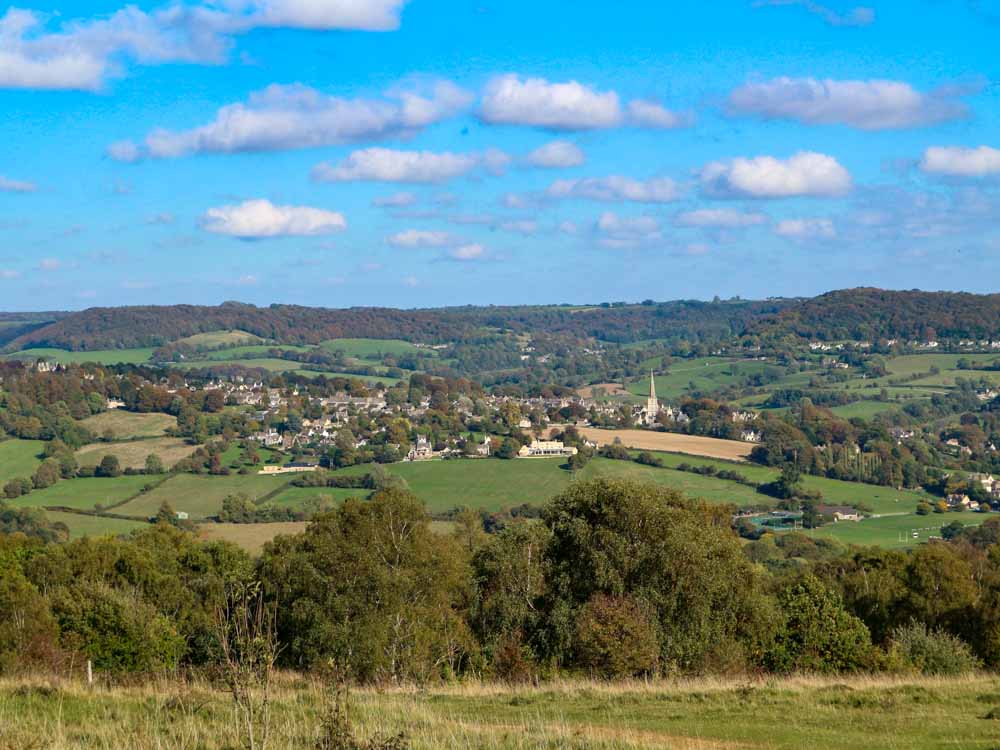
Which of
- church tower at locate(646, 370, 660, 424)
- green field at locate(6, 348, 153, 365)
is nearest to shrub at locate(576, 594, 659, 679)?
church tower at locate(646, 370, 660, 424)

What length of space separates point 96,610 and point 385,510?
691 cm

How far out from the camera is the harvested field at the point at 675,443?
301 feet

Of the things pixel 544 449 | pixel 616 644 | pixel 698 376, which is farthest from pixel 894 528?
pixel 698 376

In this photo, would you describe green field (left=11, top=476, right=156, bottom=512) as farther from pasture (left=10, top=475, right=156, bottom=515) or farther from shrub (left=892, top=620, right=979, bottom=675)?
shrub (left=892, top=620, right=979, bottom=675)

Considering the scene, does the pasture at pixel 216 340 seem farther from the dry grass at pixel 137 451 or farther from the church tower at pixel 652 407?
the dry grass at pixel 137 451

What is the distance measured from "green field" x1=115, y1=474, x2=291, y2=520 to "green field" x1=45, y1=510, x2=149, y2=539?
2.72m

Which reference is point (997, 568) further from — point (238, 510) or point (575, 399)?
point (575, 399)

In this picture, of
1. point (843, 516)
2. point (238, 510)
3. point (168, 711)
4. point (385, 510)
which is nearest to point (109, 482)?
point (238, 510)

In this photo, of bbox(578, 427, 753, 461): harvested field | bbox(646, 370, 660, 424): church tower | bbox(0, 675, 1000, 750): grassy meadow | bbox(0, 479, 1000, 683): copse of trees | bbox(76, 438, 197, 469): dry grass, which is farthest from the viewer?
bbox(646, 370, 660, 424): church tower

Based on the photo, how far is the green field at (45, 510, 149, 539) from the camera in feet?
194

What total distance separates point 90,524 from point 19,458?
23984 mm

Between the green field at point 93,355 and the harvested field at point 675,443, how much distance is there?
84867 millimetres

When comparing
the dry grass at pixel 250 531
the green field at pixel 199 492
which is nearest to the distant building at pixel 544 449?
the green field at pixel 199 492

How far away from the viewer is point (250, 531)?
61188 mm
